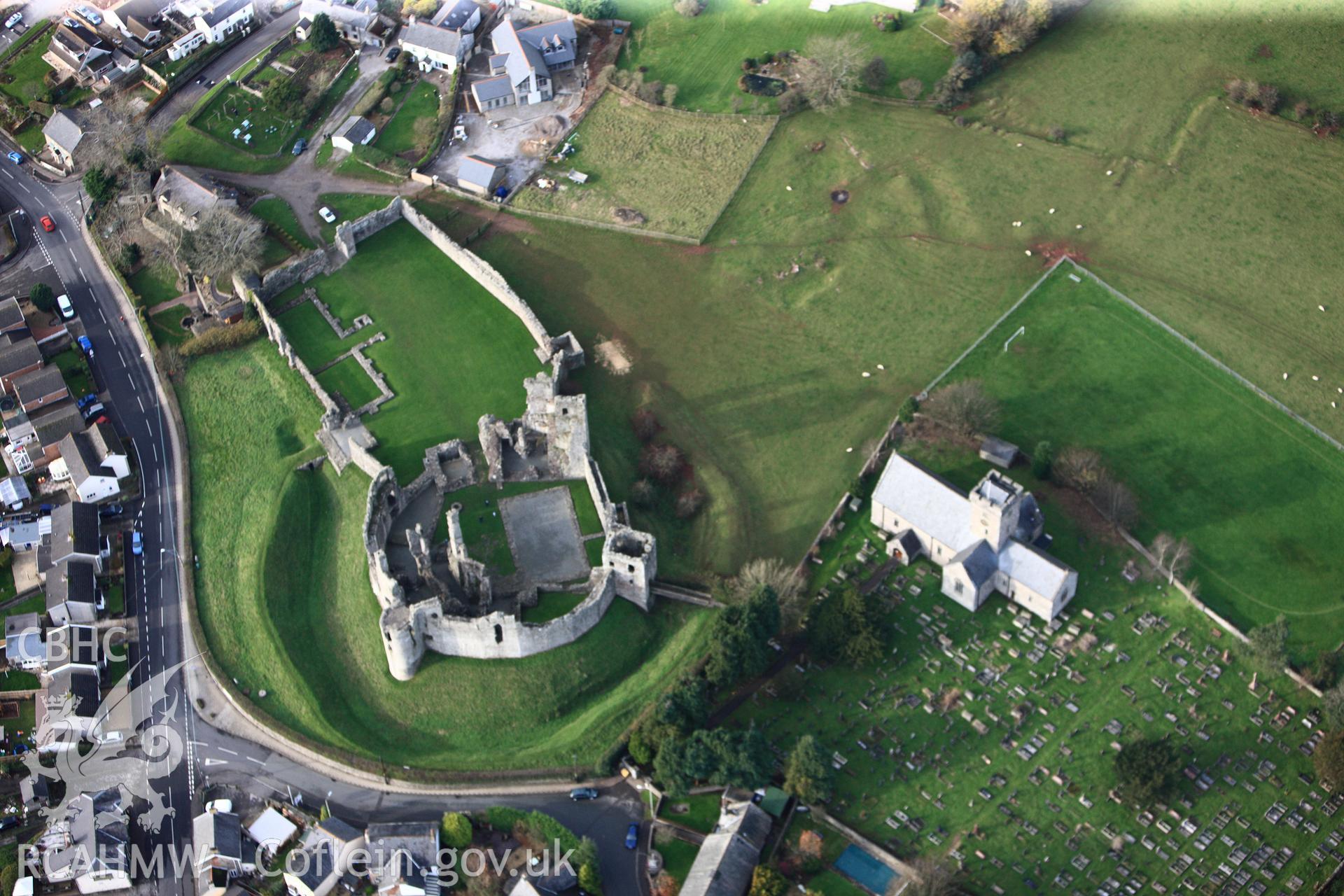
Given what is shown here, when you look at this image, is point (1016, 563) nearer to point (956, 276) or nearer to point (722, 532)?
point (722, 532)

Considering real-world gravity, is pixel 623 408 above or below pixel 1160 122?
below

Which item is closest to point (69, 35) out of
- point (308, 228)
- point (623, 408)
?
point (308, 228)

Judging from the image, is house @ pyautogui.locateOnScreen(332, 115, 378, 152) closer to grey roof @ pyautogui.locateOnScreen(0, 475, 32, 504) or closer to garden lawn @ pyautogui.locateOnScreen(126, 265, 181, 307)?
garden lawn @ pyautogui.locateOnScreen(126, 265, 181, 307)

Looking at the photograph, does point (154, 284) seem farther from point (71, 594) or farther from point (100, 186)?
point (71, 594)

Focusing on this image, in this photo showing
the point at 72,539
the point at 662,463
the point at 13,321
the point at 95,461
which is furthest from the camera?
the point at 13,321

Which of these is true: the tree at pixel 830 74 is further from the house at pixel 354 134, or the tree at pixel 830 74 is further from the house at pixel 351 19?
→ the house at pixel 351 19

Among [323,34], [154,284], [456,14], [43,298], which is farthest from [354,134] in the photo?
[43,298]
